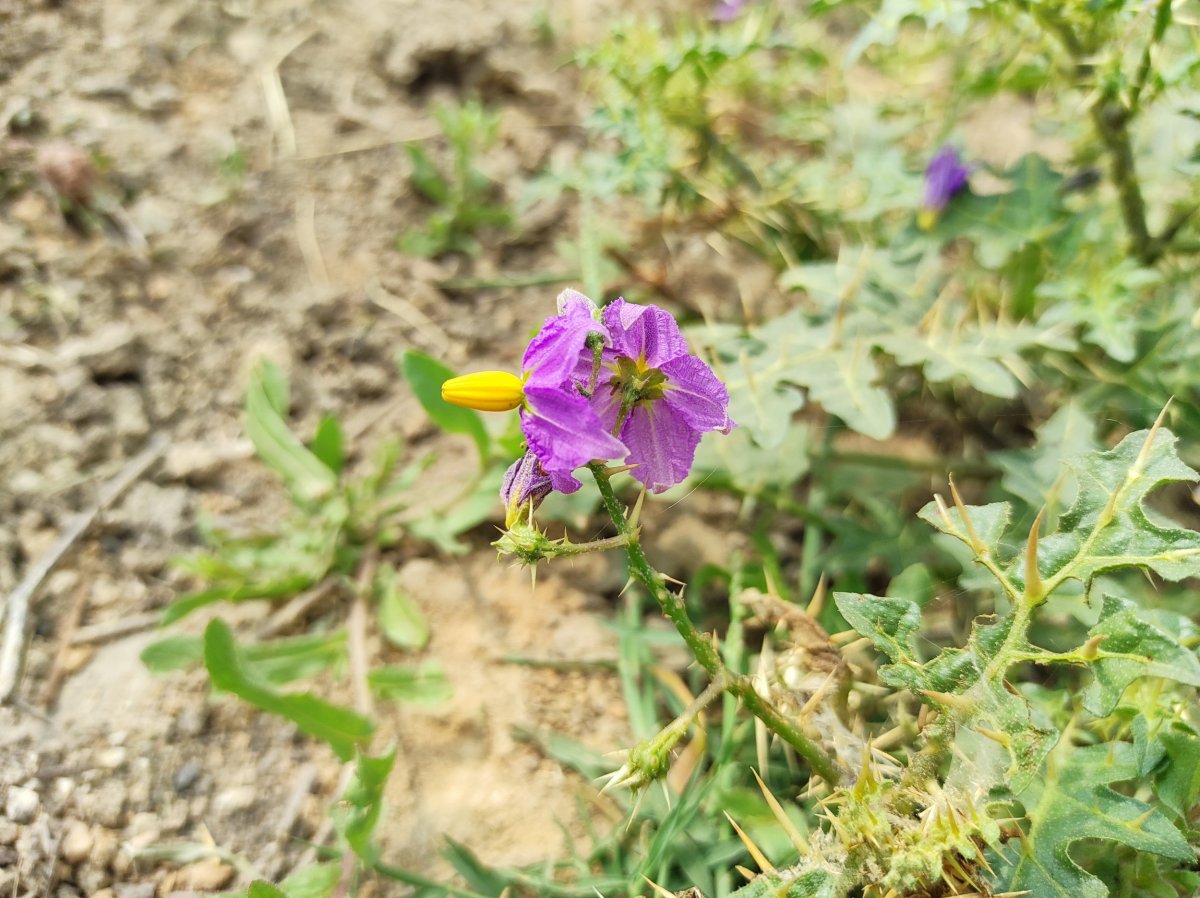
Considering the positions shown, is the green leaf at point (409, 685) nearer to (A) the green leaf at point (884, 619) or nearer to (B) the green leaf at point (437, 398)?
(B) the green leaf at point (437, 398)

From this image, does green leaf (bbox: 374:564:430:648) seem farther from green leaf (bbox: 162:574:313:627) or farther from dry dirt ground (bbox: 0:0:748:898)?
green leaf (bbox: 162:574:313:627)

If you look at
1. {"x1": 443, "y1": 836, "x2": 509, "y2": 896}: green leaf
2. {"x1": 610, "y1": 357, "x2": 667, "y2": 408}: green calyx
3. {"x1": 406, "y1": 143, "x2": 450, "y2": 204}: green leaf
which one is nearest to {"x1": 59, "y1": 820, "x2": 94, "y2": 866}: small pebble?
{"x1": 443, "y1": 836, "x2": 509, "y2": 896}: green leaf

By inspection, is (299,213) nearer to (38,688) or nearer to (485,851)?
(38,688)

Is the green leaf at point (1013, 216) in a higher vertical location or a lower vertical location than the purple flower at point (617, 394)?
lower

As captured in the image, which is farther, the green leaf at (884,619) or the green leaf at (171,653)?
the green leaf at (171,653)

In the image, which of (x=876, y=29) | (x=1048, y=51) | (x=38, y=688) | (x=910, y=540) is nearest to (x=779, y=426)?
(x=910, y=540)

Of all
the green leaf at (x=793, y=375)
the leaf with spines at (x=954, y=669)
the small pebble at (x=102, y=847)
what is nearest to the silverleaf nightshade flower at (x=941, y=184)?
the green leaf at (x=793, y=375)

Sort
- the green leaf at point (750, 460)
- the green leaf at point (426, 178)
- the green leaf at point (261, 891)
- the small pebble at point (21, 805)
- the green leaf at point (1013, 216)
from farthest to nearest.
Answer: the green leaf at point (426, 178) → the green leaf at point (1013, 216) → the green leaf at point (750, 460) → the small pebble at point (21, 805) → the green leaf at point (261, 891)

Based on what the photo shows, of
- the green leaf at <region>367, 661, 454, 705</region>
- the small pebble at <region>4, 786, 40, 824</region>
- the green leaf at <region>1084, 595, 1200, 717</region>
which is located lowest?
the green leaf at <region>367, 661, 454, 705</region>
